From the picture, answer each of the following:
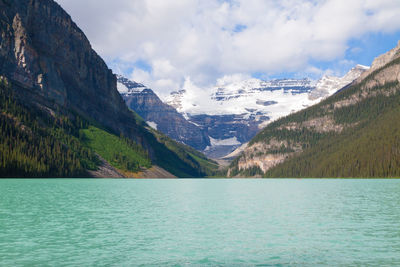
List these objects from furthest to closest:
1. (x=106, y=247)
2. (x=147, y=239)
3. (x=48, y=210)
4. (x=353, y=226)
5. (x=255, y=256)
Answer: (x=48, y=210) < (x=353, y=226) < (x=147, y=239) < (x=106, y=247) < (x=255, y=256)

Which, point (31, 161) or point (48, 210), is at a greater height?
point (31, 161)

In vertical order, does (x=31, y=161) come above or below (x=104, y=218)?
above

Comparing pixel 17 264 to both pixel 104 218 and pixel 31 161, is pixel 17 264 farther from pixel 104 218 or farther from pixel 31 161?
pixel 31 161

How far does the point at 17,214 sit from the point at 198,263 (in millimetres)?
31407

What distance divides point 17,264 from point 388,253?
2645 cm

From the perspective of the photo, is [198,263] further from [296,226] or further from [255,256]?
[296,226]

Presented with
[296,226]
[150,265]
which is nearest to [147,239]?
[150,265]

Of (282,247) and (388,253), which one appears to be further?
(282,247)

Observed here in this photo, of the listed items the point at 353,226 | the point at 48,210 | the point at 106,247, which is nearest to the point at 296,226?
the point at 353,226

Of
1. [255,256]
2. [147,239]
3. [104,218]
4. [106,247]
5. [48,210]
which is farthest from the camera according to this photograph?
[48,210]

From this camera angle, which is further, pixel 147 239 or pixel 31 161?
pixel 31 161

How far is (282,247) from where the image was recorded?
3288cm

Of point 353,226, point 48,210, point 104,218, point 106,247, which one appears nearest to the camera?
point 106,247

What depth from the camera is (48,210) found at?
5466cm
